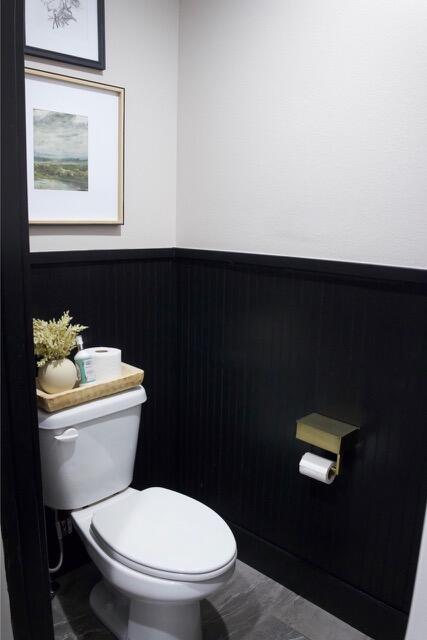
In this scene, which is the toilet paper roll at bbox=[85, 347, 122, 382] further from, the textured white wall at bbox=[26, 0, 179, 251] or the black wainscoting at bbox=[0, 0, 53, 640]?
the black wainscoting at bbox=[0, 0, 53, 640]

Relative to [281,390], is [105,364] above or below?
above

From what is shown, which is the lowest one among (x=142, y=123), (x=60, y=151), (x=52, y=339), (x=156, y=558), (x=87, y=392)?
(x=156, y=558)

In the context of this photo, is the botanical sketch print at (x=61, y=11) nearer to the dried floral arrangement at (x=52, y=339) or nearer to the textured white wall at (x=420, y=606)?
Result: the dried floral arrangement at (x=52, y=339)

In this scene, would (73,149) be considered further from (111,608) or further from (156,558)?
(111,608)

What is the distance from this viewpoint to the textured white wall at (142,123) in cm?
181

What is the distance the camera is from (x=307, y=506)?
6.01ft

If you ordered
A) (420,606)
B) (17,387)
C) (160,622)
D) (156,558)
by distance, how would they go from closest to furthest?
(420,606)
(17,387)
(156,558)
(160,622)

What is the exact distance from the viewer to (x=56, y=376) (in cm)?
158

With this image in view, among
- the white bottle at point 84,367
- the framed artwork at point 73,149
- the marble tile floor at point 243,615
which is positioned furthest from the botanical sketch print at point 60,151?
the marble tile floor at point 243,615

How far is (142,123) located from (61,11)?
0.45 m

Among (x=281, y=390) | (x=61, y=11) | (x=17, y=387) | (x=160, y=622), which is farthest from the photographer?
(x=281, y=390)

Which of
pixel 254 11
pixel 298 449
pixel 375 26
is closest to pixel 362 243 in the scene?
pixel 375 26

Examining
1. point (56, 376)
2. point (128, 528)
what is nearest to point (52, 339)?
point (56, 376)

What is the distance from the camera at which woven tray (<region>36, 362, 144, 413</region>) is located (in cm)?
155
